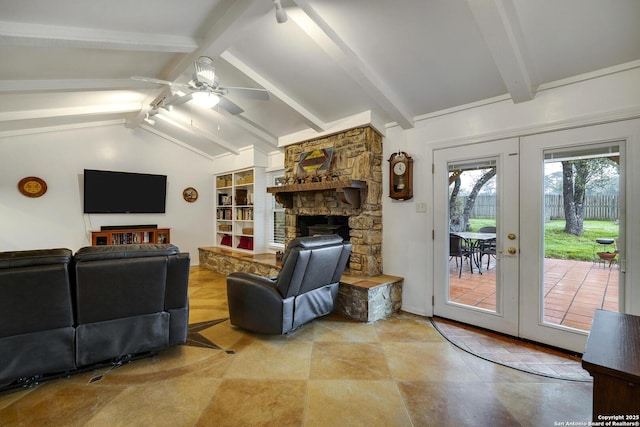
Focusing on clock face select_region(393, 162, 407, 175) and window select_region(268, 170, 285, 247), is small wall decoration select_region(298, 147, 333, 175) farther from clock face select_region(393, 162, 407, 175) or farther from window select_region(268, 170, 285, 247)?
window select_region(268, 170, 285, 247)

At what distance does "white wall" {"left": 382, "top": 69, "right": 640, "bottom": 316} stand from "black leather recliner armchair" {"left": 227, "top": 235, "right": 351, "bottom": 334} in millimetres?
940

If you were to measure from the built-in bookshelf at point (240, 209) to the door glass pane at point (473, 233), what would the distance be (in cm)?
367

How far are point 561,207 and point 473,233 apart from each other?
2.67ft

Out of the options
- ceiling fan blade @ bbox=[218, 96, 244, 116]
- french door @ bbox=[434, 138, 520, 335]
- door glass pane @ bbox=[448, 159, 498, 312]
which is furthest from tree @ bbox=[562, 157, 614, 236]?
ceiling fan blade @ bbox=[218, 96, 244, 116]

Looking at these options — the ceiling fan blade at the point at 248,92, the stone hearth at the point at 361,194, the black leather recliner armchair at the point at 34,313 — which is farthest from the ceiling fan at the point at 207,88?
the black leather recliner armchair at the point at 34,313

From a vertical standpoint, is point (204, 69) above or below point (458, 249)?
above

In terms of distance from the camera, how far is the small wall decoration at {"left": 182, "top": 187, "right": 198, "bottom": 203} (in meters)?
6.42

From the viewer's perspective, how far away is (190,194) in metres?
6.49

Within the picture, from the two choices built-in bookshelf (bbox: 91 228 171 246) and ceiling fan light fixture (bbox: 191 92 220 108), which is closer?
ceiling fan light fixture (bbox: 191 92 220 108)

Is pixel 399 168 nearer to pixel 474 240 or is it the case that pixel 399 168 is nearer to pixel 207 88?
pixel 474 240

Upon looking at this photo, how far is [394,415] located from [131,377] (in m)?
1.93

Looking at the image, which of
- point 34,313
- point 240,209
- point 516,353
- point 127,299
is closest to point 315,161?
point 240,209

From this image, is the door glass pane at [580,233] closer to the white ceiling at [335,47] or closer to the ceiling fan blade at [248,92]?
the white ceiling at [335,47]

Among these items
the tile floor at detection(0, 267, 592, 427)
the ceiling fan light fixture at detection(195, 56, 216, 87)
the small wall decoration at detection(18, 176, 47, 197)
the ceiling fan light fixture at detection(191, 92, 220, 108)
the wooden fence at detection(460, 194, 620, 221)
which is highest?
the ceiling fan light fixture at detection(195, 56, 216, 87)
